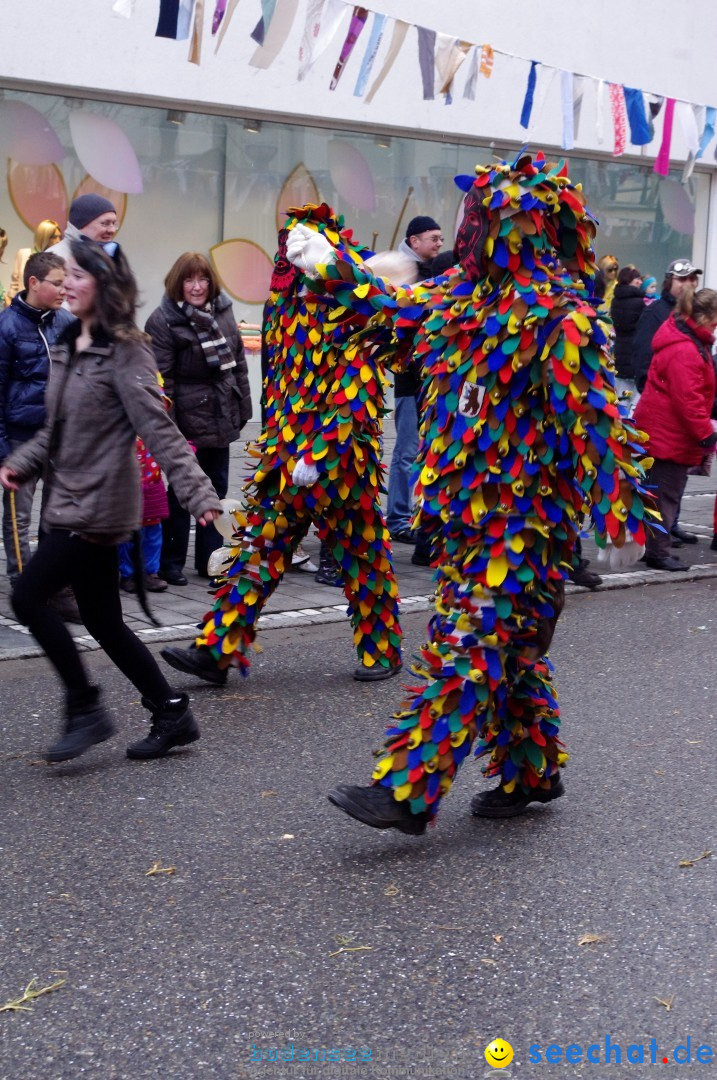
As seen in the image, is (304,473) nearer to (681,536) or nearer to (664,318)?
(681,536)

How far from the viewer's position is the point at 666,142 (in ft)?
39.0

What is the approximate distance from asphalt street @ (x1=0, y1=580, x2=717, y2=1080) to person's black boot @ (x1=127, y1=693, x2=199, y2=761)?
0.19ft

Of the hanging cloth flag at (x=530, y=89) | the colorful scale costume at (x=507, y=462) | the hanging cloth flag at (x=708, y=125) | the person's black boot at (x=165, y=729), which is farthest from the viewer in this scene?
the hanging cloth flag at (x=708, y=125)

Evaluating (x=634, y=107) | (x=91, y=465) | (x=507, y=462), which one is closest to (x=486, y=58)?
(x=634, y=107)

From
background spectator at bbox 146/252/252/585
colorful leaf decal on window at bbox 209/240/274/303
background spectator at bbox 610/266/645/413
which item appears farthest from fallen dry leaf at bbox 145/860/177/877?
colorful leaf decal on window at bbox 209/240/274/303

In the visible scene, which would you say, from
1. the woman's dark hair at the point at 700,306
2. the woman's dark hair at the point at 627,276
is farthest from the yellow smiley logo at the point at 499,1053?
the woman's dark hair at the point at 627,276

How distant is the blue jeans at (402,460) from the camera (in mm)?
8930

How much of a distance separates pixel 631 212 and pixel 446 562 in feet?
48.5

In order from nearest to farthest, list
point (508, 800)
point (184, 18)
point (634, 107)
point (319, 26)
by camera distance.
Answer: point (508, 800) → point (184, 18) → point (319, 26) → point (634, 107)

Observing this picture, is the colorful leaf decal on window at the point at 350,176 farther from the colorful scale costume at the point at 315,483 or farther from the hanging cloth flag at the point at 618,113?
the colorful scale costume at the point at 315,483

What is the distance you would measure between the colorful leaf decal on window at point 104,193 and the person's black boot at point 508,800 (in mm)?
9348

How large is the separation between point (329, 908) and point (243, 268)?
11196 millimetres

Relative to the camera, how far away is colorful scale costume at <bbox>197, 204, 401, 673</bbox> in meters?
5.66

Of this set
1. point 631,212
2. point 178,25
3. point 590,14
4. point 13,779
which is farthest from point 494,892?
point 631,212
